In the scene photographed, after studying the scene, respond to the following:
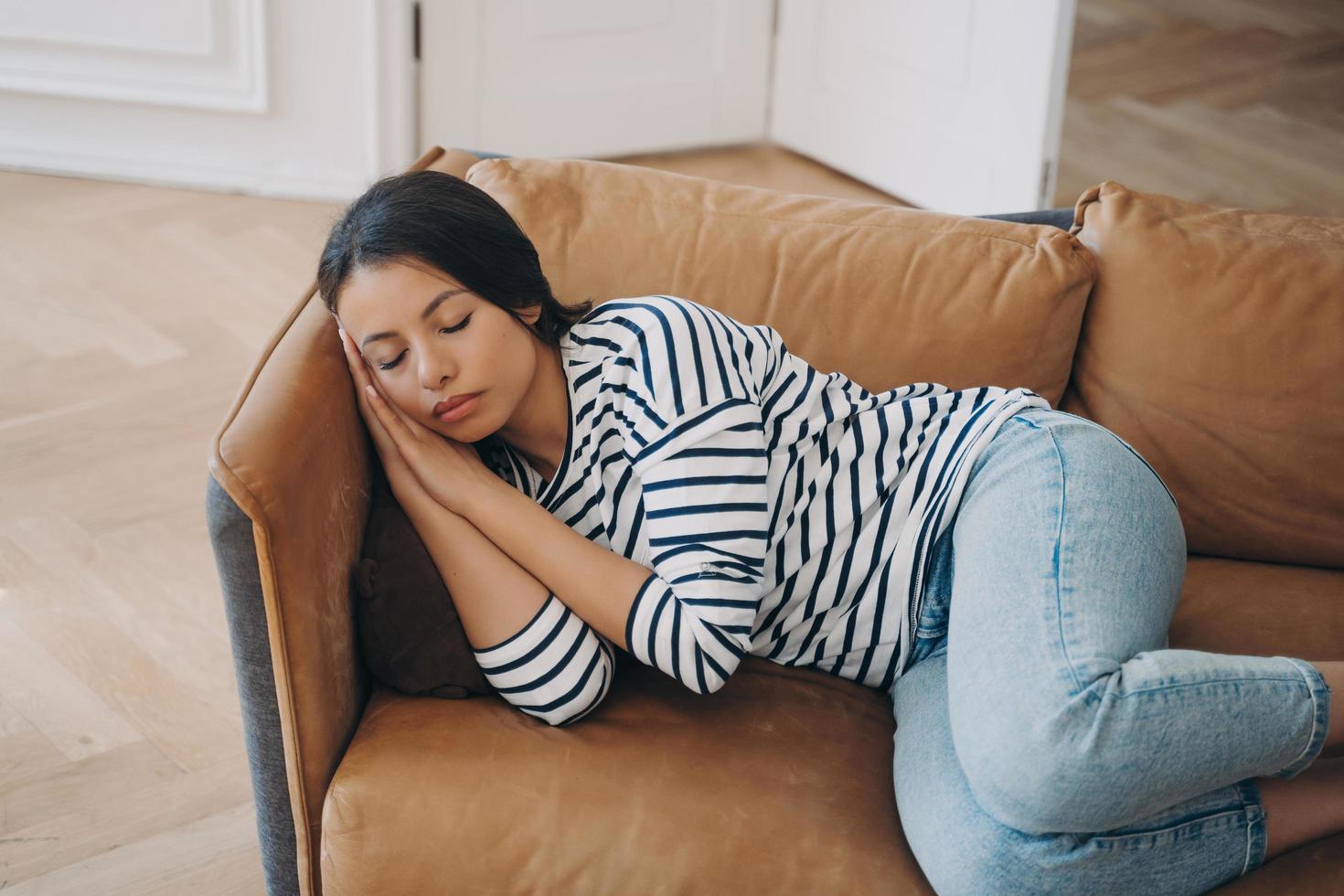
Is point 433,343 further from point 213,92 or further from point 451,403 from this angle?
point 213,92

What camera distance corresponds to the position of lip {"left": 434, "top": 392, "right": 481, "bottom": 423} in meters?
1.32

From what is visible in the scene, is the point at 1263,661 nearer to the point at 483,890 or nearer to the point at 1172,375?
the point at 1172,375

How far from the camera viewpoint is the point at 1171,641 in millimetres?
1500

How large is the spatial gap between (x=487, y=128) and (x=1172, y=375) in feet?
7.25

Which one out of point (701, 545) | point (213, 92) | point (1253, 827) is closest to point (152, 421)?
point (213, 92)

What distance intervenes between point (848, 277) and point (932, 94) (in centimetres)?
186

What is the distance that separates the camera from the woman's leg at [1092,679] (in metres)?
1.11

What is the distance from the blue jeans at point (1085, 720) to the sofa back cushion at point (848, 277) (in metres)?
0.32

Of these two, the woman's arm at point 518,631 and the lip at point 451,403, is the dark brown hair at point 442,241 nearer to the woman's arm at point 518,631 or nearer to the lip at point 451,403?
the lip at point 451,403

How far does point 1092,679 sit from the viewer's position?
3.71 feet

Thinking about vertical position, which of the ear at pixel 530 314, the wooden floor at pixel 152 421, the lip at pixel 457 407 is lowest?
the wooden floor at pixel 152 421

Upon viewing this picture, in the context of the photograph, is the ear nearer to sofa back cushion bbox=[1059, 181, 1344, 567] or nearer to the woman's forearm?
the woman's forearm

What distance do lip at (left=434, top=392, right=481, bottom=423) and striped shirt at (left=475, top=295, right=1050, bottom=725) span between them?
0.12m

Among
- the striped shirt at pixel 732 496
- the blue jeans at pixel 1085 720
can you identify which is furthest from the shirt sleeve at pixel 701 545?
the blue jeans at pixel 1085 720
